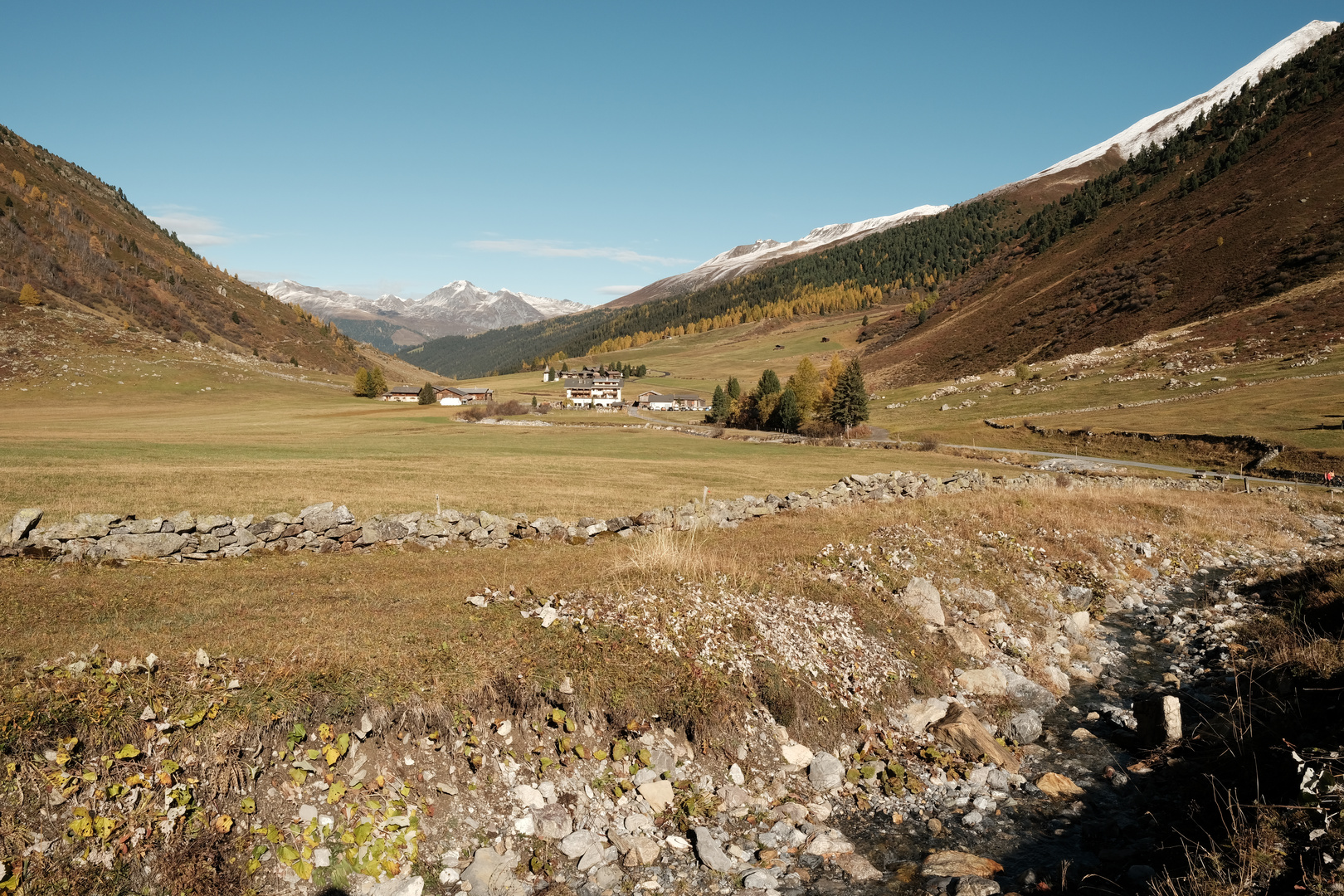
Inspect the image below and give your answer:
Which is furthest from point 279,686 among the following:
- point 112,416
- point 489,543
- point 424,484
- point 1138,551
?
point 112,416

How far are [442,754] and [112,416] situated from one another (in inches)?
4283

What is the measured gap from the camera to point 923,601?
15461mm

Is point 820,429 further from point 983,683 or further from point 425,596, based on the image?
point 425,596

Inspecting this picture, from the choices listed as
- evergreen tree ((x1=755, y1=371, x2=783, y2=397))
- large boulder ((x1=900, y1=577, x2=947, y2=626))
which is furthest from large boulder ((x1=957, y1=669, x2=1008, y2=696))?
evergreen tree ((x1=755, y1=371, x2=783, y2=397))

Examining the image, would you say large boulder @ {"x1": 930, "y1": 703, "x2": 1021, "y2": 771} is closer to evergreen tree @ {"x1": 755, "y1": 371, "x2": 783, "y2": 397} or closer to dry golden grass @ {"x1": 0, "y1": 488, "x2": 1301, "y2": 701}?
dry golden grass @ {"x1": 0, "y1": 488, "x2": 1301, "y2": 701}

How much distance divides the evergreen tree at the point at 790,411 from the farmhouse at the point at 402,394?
97.3 metres

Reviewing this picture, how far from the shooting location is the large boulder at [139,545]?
14.4 metres

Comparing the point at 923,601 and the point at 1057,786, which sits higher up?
the point at 923,601

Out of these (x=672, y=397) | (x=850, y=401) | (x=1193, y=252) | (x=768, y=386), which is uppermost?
(x=1193, y=252)

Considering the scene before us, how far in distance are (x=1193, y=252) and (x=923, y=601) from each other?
522 ft

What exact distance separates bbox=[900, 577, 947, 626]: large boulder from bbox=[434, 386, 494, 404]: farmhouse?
502ft

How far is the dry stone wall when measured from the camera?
46.8 feet

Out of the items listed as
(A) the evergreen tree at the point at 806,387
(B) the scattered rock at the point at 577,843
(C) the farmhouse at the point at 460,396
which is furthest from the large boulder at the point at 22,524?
(C) the farmhouse at the point at 460,396

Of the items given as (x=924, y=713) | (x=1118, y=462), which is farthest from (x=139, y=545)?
(x=1118, y=462)
